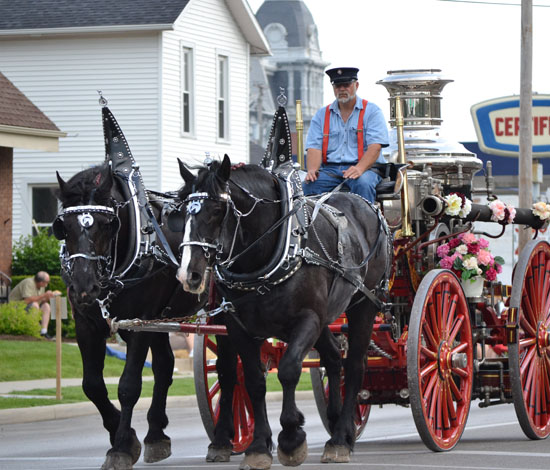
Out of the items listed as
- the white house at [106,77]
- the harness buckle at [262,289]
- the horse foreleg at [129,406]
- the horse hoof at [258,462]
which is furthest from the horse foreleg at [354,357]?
the white house at [106,77]

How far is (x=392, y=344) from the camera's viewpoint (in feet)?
33.8

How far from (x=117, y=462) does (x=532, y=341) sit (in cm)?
408

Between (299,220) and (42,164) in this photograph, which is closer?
(299,220)

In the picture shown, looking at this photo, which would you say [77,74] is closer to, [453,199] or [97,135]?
[97,135]

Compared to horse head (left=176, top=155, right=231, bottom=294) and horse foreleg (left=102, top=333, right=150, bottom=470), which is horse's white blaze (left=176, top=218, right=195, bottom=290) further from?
horse foreleg (left=102, top=333, right=150, bottom=470)

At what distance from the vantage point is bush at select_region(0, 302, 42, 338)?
69.0 feet

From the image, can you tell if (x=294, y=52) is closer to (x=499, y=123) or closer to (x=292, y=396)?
(x=499, y=123)

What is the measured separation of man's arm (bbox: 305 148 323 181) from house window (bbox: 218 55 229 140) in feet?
71.3

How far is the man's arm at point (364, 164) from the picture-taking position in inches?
400

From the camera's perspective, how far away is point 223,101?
32.2 meters

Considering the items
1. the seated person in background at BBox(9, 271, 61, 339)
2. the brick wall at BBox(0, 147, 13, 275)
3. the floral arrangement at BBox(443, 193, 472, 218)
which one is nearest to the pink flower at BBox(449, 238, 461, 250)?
the floral arrangement at BBox(443, 193, 472, 218)

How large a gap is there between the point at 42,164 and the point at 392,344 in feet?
69.3

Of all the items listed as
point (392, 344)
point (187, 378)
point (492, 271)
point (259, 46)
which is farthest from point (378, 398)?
point (259, 46)

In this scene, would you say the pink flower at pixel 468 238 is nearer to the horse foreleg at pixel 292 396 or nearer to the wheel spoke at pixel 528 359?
the wheel spoke at pixel 528 359
